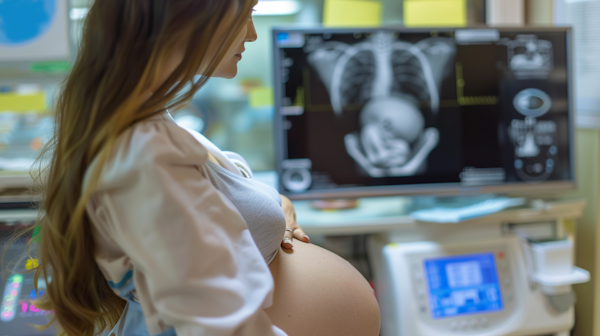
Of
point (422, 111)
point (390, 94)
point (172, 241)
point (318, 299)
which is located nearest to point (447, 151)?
point (422, 111)

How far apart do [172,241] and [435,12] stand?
144 centimetres

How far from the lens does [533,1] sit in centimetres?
181

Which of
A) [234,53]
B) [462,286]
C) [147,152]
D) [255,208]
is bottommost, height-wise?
[462,286]

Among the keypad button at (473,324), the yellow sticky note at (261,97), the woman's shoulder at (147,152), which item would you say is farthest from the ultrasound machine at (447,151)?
the woman's shoulder at (147,152)

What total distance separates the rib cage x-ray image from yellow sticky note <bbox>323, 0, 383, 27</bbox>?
221 millimetres

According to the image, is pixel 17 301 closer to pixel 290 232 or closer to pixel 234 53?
pixel 290 232

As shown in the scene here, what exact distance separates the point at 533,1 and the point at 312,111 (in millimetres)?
1006

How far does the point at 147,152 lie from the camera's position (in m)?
0.61

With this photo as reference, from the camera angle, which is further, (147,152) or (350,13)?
(350,13)

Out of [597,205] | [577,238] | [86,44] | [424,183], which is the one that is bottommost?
[577,238]

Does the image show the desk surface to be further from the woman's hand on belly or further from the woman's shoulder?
the woman's shoulder

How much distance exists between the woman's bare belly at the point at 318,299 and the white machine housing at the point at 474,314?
1.81ft

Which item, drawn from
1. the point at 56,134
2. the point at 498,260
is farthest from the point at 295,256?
the point at 498,260

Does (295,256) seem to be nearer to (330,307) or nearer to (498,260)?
(330,307)
